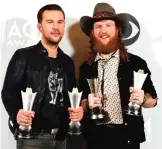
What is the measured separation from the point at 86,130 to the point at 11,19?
3.07 ft

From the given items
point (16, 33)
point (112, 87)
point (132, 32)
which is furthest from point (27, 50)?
point (132, 32)

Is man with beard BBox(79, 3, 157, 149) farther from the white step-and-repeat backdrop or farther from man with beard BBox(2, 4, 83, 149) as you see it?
the white step-and-repeat backdrop

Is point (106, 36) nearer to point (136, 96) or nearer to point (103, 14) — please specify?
point (103, 14)

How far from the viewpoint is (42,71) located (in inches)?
77.0

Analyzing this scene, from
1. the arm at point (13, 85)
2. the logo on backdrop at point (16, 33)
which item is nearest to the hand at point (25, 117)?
the arm at point (13, 85)

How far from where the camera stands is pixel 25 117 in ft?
5.65

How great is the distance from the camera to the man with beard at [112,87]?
79.3 inches

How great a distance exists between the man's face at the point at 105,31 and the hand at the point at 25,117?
2.17 ft

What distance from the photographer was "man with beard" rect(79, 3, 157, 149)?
2014mm

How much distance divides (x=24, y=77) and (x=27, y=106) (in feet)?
0.91

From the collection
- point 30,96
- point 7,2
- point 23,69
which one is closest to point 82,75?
point 23,69

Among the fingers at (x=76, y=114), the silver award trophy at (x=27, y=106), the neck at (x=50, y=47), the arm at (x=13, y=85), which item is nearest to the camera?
the silver award trophy at (x=27, y=106)

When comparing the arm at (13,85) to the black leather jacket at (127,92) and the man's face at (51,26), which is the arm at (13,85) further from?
the black leather jacket at (127,92)

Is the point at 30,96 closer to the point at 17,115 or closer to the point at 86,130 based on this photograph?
the point at 17,115
